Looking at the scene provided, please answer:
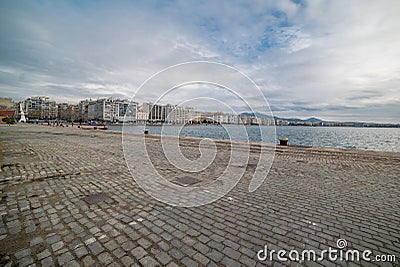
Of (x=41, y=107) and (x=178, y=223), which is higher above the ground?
(x=41, y=107)

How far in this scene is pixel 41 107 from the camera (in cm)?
15988

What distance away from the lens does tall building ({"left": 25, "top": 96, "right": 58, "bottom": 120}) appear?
136062mm

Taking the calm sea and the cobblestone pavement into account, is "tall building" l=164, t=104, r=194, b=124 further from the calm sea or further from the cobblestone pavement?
the cobblestone pavement

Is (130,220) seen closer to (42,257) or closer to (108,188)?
(42,257)

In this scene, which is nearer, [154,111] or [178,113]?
[154,111]

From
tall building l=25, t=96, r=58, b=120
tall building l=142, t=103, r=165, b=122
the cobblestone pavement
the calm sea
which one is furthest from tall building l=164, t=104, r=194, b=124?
tall building l=25, t=96, r=58, b=120

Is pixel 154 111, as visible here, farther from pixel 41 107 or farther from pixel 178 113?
pixel 41 107

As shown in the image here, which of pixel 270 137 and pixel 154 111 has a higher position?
pixel 154 111

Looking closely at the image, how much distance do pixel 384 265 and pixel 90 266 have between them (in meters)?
4.08

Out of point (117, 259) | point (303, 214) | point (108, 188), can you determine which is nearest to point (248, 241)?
point (303, 214)

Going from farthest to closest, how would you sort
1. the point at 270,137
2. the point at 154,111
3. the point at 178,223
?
the point at 270,137 < the point at 154,111 < the point at 178,223

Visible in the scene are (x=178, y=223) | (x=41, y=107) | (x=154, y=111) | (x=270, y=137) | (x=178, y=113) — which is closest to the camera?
(x=178, y=223)

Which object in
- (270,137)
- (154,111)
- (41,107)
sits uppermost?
(41,107)

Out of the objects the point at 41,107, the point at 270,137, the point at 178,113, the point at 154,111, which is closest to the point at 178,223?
the point at 154,111
